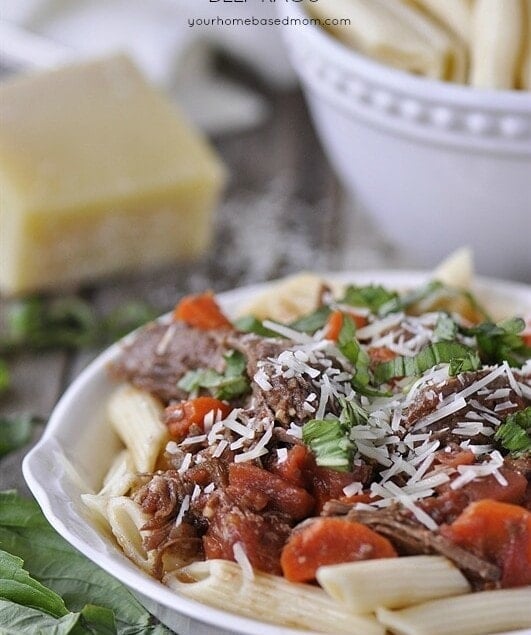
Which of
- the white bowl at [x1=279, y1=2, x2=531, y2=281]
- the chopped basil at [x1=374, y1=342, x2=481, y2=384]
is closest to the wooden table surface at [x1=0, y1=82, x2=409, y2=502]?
the white bowl at [x1=279, y1=2, x2=531, y2=281]

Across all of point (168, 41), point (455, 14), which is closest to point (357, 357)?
point (455, 14)

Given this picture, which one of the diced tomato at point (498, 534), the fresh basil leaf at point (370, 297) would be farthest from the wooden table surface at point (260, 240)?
the diced tomato at point (498, 534)

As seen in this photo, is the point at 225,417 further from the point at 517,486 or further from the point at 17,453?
the point at 17,453

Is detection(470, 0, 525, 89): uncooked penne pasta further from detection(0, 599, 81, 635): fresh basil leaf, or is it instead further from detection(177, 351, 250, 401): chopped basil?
detection(0, 599, 81, 635): fresh basil leaf

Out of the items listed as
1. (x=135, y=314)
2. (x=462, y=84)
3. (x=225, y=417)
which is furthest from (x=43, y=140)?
(x=225, y=417)

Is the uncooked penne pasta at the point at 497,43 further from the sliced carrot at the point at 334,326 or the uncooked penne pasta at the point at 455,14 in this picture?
the sliced carrot at the point at 334,326

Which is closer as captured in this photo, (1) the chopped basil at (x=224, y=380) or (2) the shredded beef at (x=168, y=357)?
(1) the chopped basil at (x=224, y=380)
